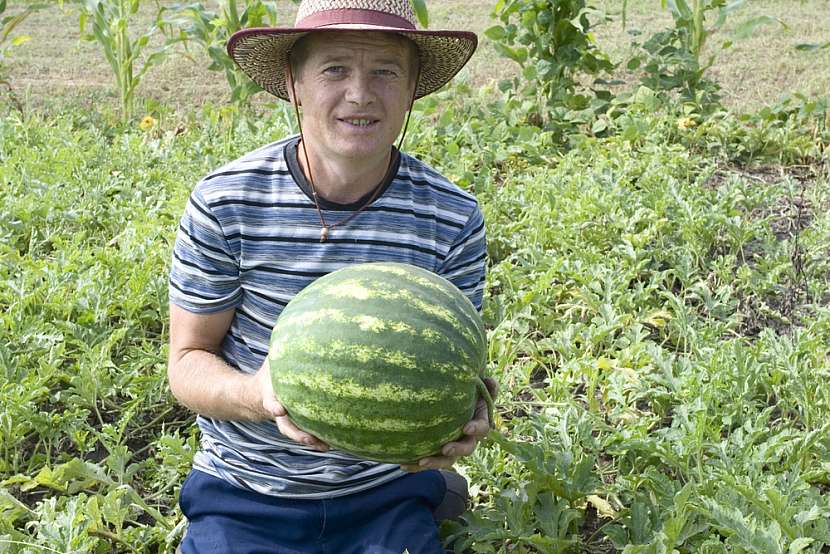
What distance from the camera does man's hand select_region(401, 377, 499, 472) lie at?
2.24 metres

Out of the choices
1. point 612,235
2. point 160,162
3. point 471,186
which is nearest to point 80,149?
point 160,162

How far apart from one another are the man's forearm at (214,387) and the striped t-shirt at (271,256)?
118mm

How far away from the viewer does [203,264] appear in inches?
100

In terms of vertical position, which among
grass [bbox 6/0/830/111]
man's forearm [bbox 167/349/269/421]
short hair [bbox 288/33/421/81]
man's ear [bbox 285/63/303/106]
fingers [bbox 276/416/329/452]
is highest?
short hair [bbox 288/33/421/81]

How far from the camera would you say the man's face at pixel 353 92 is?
245 centimetres

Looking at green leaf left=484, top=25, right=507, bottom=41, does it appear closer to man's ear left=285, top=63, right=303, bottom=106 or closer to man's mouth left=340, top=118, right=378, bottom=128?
man's ear left=285, top=63, right=303, bottom=106

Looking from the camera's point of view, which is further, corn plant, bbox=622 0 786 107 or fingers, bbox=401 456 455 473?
corn plant, bbox=622 0 786 107

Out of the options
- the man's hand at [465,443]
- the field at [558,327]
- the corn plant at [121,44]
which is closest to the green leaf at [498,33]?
the field at [558,327]

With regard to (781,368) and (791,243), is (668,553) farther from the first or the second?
(791,243)

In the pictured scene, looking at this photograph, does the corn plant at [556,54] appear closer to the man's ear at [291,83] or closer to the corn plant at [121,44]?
the corn plant at [121,44]

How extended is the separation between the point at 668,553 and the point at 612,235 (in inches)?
98.2

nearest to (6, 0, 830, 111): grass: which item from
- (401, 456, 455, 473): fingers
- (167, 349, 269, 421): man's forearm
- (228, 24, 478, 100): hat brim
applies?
(228, 24, 478, 100): hat brim

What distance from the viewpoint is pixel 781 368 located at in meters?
3.29

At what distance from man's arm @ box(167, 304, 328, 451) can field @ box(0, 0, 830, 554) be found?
508 millimetres
